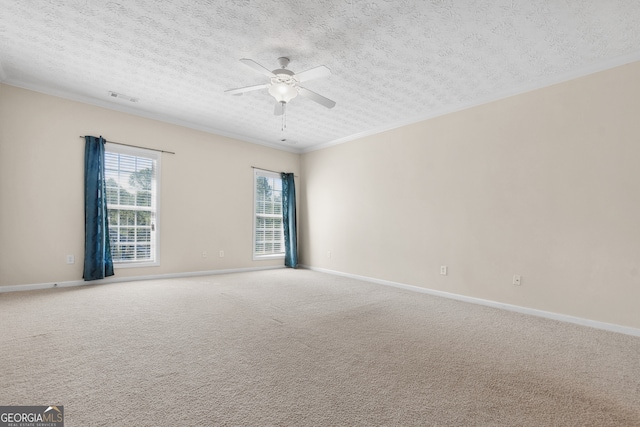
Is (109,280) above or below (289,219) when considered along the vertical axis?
below

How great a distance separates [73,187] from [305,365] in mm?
4364

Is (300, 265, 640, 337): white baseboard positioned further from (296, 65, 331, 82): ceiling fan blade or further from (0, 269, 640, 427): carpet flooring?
(296, 65, 331, 82): ceiling fan blade

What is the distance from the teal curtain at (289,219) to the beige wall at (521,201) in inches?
66.5

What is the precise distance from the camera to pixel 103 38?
9.20 feet

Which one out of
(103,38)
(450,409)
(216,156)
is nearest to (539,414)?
(450,409)

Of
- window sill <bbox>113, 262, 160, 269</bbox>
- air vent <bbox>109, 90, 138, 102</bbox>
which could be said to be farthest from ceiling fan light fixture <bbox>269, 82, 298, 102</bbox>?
window sill <bbox>113, 262, 160, 269</bbox>

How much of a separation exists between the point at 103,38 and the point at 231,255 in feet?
13.0

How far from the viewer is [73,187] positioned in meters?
4.21

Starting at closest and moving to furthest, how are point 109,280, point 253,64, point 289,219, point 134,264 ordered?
1. point 253,64
2. point 109,280
3. point 134,264
4. point 289,219

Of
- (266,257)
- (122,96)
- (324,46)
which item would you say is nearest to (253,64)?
(324,46)

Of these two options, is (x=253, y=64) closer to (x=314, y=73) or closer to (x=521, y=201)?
(x=314, y=73)

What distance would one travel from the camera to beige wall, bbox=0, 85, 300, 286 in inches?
150

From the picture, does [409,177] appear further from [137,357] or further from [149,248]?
[149,248]

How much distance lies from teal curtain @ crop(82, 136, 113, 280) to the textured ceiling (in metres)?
0.81
